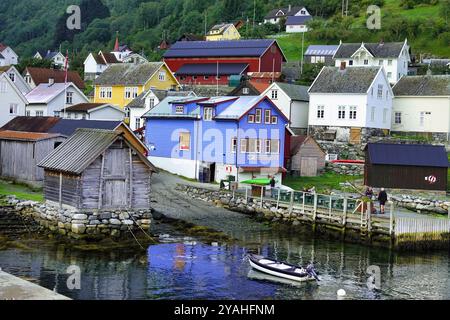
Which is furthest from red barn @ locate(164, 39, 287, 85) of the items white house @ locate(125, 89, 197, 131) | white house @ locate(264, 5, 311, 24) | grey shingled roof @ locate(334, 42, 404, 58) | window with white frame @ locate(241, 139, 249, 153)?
white house @ locate(264, 5, 311, 24)

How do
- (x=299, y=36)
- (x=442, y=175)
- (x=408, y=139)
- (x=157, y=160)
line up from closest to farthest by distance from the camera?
(x=442, y=175), (x=157, y=160), (x=408, y=139), (x=299, y=36)

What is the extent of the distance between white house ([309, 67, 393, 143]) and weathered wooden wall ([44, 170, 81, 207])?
3630 cm

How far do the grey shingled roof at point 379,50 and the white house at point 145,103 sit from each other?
3820 centimetres

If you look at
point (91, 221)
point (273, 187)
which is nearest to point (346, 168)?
point (273, 187)

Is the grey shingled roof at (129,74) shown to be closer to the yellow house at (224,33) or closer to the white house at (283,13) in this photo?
the yellow house at (224,33)

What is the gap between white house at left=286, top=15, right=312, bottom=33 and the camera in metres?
149

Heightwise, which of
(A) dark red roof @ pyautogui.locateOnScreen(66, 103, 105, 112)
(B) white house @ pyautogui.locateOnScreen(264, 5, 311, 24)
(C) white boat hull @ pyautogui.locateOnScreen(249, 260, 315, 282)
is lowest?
(C) white boat hull @ pyautogui.locateOnScreen(249, 260, 315, 282)

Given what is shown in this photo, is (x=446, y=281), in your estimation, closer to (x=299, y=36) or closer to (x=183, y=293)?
(x=183, y=293)

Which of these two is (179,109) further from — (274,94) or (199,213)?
(274,94)

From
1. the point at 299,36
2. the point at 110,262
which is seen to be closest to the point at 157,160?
the point at 110,262

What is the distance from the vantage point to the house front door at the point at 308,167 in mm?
59094

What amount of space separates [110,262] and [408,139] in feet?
140

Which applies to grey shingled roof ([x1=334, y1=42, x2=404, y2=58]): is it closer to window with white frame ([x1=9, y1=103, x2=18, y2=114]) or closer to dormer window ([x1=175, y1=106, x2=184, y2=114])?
dormer window ([x1=175, y1=106, x2=184, y2=114])

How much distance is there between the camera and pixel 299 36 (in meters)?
142
